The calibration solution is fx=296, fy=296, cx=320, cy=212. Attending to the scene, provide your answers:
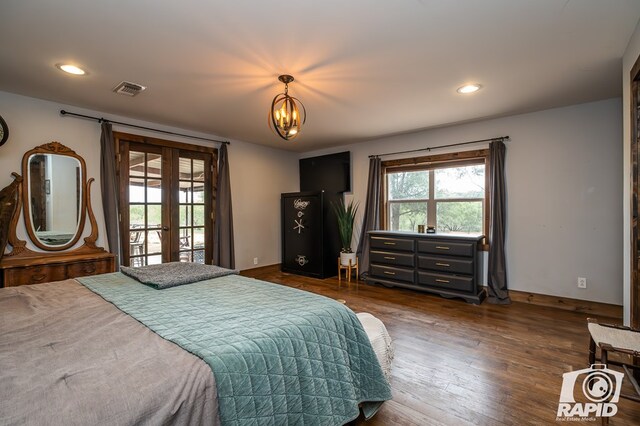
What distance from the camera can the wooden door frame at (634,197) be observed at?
78.0 inches

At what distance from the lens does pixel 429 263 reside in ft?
13.4

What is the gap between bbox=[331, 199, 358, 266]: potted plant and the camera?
4.93 meters

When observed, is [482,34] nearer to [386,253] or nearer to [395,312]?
[395,312]

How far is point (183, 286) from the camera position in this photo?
2023 millimetres

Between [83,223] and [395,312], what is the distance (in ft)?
12.2

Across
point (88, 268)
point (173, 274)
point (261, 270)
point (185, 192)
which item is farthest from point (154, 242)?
point (173, 274)

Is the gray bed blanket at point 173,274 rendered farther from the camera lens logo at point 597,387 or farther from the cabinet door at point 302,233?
the cabinet door at point 302,233

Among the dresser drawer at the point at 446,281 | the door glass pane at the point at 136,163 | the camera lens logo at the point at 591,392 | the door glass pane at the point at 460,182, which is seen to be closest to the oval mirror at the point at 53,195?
the door glass pane at the point at 136,163

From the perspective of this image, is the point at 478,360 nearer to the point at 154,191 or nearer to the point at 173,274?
the point at 173,274

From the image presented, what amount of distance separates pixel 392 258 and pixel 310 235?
1.54 m

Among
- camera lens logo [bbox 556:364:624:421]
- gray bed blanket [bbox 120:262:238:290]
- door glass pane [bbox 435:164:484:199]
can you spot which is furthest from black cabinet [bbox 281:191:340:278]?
camera lens logo [bbox 556:364:624:421]

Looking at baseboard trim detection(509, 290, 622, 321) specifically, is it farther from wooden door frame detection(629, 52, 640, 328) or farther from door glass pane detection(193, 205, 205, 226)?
door glass pane detection(193, 205, 205, 226)

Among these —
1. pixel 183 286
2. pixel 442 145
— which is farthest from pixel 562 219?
pixel 183 286

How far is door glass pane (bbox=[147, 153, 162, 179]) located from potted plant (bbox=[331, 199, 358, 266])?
280cm
